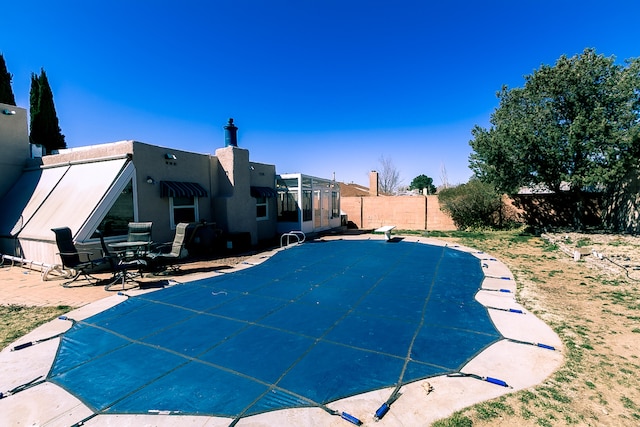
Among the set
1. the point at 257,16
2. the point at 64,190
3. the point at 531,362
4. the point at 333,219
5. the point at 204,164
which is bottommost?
the point at 531,362

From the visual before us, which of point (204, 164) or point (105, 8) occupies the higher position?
point (105, 8)

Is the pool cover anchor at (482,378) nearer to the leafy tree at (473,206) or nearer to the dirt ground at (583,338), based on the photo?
the dirt ground at (583,338)

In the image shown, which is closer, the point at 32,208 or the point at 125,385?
the point at 125,385

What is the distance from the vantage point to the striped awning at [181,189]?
1090 cm

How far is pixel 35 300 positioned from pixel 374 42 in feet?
56.9

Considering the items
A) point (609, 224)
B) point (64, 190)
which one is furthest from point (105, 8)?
point (609, 224)

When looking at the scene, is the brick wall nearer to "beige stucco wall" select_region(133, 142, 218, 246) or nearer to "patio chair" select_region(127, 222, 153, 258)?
"beige stucco wall" select_region(133, 142, 218, 246)

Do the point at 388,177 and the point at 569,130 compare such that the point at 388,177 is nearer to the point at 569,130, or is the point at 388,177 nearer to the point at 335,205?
the point at 335,205

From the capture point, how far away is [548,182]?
53.4 ft

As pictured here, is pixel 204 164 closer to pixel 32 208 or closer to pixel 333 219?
pixel 32 208

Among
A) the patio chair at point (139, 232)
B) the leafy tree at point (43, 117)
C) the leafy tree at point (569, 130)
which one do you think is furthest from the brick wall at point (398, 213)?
the leafy tree at point (43, 117)

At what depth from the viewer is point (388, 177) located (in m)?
52.6

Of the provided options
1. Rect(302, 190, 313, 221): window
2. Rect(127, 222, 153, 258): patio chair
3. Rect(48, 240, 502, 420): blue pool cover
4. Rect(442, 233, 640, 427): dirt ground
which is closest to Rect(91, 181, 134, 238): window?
Rect(127, 222, 153, 258): patio chair

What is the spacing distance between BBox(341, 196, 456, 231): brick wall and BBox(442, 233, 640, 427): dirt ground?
928 cm
